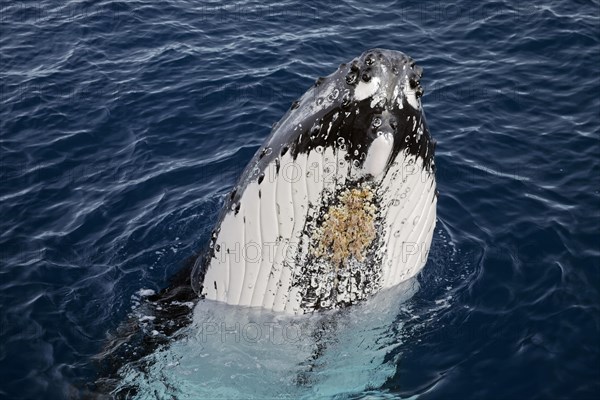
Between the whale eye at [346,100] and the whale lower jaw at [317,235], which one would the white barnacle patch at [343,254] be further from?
the whale eye at [346,100]

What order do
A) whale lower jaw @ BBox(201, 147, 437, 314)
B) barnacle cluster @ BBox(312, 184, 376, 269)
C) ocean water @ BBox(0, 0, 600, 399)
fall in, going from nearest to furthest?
whale lower jaw @ BBox(201, 147, 437, 314), barnacle cluster @ BBox(312, 184, 376, 269), ocean water @ BBox(0, 0, 600, 399)

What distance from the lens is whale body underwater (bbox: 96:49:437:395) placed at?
8547 millimetres

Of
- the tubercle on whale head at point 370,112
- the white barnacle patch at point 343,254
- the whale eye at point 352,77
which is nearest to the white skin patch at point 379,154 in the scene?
the tubercle on whale head at point 370,112

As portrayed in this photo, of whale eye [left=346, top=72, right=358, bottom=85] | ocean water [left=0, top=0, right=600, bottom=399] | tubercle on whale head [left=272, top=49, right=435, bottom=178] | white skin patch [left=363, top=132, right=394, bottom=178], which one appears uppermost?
whale eye [left=346, top=72, right=358, bottom=85]

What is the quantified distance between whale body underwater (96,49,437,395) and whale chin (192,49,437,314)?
0.01m

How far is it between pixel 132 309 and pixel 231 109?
26.7ft

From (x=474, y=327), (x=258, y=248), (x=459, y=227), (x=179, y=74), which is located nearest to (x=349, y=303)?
(x=258, y=248)

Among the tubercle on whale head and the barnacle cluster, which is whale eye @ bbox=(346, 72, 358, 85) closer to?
the tubercle on whale head

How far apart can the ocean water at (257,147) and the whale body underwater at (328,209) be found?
97 centimetres

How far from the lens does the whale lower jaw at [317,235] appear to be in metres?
8.84

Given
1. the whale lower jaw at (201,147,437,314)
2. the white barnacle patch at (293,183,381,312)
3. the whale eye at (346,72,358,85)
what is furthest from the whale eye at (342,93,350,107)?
the white barnacle patch at (293,183,381,312)

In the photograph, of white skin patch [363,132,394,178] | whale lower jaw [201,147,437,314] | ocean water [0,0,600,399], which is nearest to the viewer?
white skin patch [363,132,394,178]

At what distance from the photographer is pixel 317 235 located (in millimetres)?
9266

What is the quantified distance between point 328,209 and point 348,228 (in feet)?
1.29
